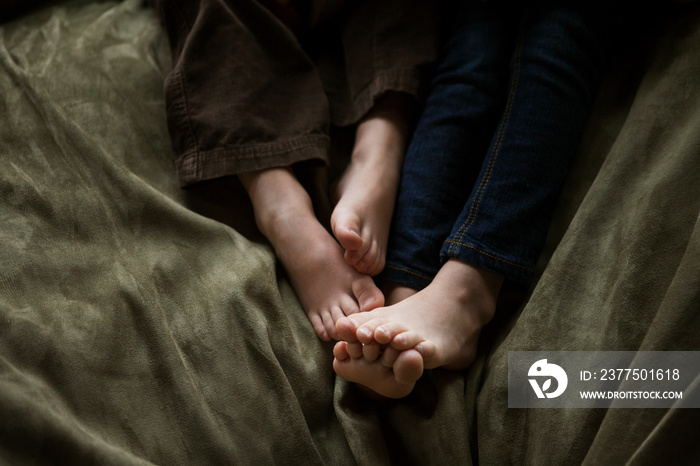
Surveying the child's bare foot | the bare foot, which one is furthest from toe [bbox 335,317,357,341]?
the bare foot

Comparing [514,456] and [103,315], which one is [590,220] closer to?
[514,456]

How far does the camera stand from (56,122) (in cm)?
76

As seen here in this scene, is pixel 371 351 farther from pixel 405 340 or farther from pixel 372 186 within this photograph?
pixel 372 186

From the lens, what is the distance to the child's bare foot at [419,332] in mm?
587

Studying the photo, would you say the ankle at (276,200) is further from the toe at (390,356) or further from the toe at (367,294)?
the toe at (390,356)

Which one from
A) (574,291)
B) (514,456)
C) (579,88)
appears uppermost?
(579,88)

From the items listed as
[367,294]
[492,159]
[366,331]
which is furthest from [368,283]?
[492,159]

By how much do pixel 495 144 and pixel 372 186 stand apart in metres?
0.17

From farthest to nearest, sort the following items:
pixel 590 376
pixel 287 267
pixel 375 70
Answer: pixel 375 70 < pixel 287 267 < pixel 590 376

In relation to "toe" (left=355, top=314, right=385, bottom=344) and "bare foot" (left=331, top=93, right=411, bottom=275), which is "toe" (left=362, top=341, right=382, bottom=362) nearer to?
"toe" (left=355, top=314, right=385, bottom=344)

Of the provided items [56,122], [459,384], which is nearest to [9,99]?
[56,122]

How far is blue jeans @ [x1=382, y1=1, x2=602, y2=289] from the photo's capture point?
694 millimetres

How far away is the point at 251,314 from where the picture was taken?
25.3 inches

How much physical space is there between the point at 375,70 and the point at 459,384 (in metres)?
0.49
